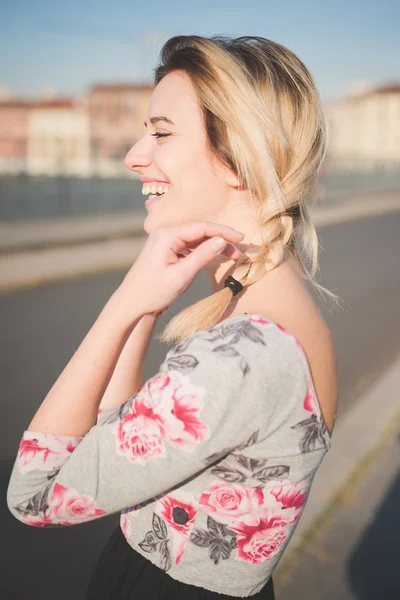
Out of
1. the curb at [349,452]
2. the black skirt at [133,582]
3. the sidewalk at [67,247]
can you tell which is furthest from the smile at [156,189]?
the sidewalk at [67,247]

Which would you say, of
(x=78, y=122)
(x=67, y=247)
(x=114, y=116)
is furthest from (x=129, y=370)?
(x=78, y=122)

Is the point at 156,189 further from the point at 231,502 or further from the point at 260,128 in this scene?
the point at 231,502

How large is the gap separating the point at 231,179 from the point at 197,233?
10.3 inches

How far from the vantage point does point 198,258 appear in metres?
1.22

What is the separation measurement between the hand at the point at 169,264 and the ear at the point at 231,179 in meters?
0.21

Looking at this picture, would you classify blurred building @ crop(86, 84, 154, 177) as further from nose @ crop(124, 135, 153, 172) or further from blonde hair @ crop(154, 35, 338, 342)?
blonde hair @ crop(154, 35, 338, 342)

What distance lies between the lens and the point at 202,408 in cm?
106

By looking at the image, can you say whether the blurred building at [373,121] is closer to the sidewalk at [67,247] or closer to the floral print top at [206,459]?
the sidewalk at [67,247]

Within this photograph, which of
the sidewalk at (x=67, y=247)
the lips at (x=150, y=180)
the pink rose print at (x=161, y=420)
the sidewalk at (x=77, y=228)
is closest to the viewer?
the pink rose print at (x=161, y=420)

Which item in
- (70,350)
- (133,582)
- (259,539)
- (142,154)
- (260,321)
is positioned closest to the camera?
(260,321)

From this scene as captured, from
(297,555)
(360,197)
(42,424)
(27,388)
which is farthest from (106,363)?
(360,197)

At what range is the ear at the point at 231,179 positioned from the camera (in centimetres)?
142

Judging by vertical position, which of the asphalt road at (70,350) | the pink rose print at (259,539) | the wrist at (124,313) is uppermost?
the wrist at (124,313)

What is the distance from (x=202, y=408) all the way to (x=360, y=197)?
109 ft
